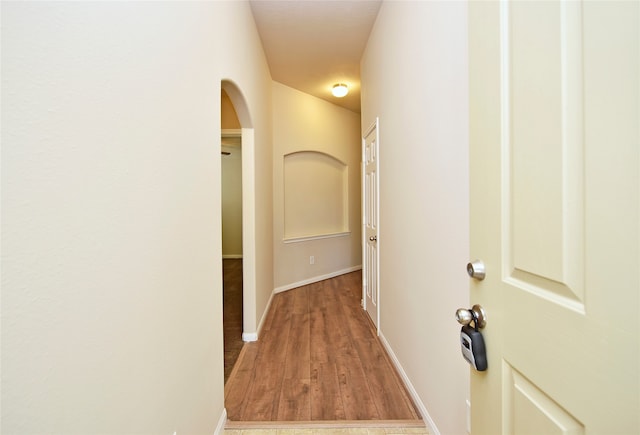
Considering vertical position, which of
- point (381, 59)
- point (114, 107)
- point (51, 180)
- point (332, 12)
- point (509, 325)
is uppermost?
point (332, 12)

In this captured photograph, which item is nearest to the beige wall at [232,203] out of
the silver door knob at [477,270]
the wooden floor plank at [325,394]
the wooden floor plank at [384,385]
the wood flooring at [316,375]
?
Result: the wood flooring at [316,375]

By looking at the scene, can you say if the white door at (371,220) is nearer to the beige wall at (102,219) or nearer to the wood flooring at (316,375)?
the wood flooring at (316,375)

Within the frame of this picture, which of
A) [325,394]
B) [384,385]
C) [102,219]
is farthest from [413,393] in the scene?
[102,219]

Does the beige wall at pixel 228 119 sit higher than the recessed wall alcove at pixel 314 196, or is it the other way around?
the beige wall at pixel 228 119

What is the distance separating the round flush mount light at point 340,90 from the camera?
176 inches

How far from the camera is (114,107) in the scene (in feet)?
2.51

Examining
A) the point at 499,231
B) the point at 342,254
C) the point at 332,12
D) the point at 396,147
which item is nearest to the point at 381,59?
the point at 332,12

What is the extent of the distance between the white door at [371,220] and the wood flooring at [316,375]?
24 centimetres

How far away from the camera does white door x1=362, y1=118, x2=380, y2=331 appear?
2.99 m

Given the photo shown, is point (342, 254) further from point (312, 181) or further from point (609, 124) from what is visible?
point (609, 124)

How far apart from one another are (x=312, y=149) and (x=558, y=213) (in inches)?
182

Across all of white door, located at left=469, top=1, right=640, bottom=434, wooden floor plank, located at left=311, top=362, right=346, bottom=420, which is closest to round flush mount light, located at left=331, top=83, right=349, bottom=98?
wooden floor plank, located at left=311, top=362, right=346, bottom=420

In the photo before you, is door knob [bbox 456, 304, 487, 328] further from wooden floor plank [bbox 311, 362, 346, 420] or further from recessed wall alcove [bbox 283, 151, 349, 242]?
recessed wall alcove [bbox 283, 151, 349, 242]

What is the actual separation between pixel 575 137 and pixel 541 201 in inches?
5.1
